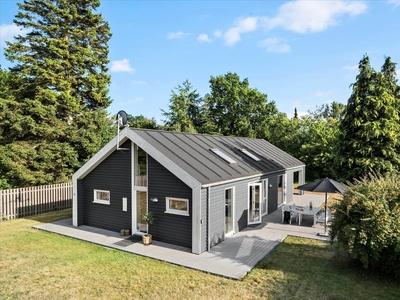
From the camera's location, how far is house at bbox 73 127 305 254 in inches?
382

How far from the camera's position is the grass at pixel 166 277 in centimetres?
670

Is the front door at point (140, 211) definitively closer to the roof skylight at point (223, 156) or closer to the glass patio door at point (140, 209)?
the glass patio door at point (140, 209)

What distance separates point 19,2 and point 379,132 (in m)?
27.6

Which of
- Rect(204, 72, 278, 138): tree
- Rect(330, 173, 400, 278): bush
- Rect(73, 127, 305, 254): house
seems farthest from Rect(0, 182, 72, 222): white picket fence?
Rect(204, 72, 278, 138): tree

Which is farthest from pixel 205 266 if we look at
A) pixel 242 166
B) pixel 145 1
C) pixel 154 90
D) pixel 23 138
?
pixel 154 90

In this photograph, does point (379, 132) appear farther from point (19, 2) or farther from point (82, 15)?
point (19, 2)

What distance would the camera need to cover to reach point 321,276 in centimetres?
762

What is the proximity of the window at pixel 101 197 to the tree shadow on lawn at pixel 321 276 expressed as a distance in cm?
726

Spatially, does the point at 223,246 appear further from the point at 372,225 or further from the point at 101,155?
the point at 101,155

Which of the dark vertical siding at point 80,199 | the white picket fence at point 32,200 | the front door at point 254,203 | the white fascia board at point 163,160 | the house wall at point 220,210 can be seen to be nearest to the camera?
the white fascia board at point 163,160

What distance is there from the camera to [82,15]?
24.5 meters

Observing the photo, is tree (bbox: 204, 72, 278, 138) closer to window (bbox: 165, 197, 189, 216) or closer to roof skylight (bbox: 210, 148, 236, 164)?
roof skylight (bbox: 210, 148, 236, 164)

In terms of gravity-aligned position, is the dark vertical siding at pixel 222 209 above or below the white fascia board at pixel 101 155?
below

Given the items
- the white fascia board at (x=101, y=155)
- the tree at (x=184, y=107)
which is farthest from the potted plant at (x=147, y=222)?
the tree at (x=184, y=107)
